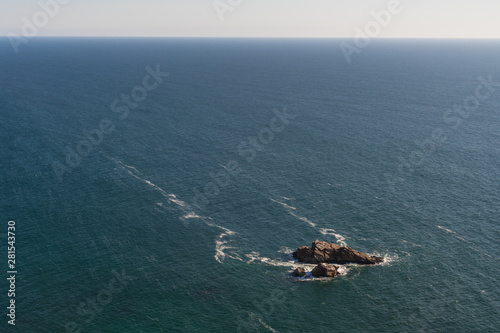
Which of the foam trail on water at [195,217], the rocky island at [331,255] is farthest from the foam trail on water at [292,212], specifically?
the foam trail on water at [195,217]

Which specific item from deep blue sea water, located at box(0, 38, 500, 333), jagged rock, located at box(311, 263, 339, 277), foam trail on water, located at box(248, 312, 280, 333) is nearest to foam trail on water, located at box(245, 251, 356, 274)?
deep blue sea water, located at box(0, 38, 500, 333)

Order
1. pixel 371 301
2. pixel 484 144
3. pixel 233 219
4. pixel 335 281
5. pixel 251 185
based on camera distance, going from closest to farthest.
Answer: pixel 371 301 < pixel 335 281 < pixel 233 219 < pixel 251 185 < pixel 484 144

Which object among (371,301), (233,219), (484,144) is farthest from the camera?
(484,144)

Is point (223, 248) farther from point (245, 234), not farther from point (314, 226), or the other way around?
point (314, 226)

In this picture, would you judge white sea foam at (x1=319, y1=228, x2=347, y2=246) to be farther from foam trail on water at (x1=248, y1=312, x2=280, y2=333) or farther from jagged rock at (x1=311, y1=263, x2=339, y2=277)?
foam trail on water at (x1=248, y1=312, x2=280, y2=333)

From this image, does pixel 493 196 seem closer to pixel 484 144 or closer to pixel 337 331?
pixel 484 144

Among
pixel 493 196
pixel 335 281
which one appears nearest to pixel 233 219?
pixel 335 281

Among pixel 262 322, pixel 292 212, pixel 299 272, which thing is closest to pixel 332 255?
pixel 299 272
